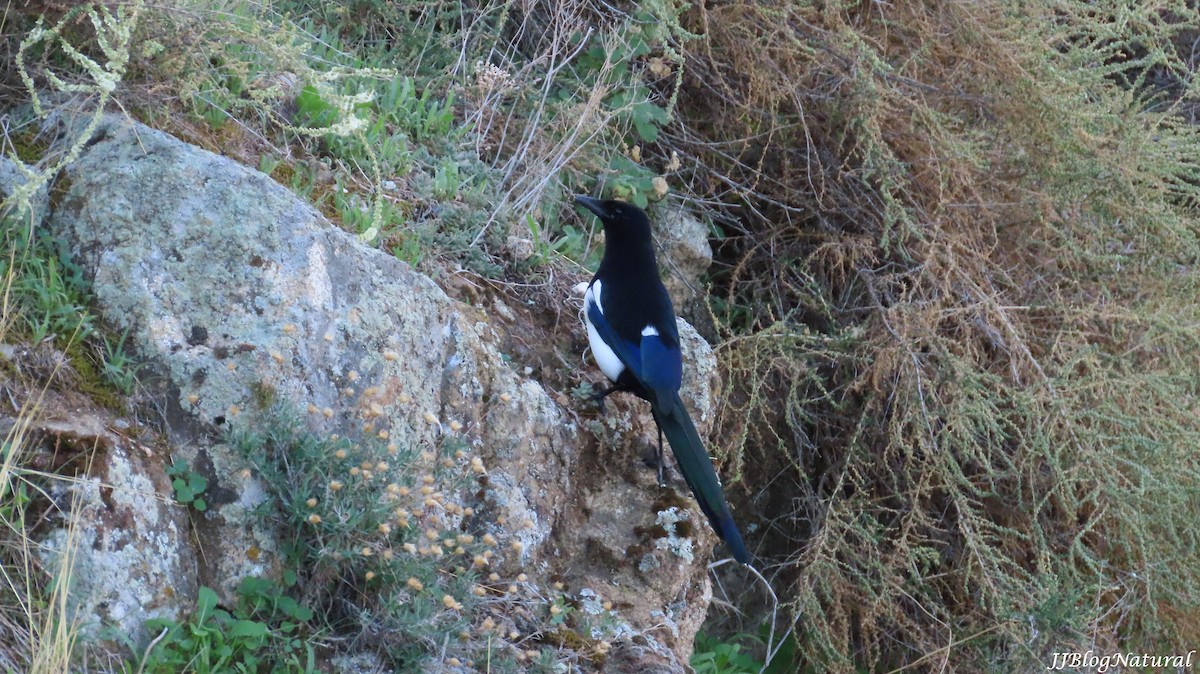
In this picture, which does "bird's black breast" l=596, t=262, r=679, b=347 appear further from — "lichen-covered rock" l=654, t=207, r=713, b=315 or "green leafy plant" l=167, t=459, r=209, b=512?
"green leafy plant" l=167, t=459, r=209, b=512

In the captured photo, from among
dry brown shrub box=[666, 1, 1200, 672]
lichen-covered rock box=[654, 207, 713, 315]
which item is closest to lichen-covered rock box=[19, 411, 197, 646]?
dry brown shrub box=[666, 1, 1200, 672]

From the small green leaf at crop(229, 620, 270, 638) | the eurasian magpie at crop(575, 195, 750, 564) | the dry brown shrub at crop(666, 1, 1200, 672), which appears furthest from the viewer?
the dry brown shrub at crop(666, 1, 1200, 672)

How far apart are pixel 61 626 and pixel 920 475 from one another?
3.27 metres

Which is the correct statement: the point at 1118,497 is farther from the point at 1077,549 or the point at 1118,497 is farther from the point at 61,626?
the point at 61,626

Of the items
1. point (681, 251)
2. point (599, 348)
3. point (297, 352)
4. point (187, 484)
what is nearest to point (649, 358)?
point (599, 348)

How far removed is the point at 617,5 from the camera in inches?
195

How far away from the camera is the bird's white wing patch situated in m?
3.48

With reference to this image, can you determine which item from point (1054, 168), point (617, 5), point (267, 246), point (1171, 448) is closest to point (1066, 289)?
point (1054, 168)

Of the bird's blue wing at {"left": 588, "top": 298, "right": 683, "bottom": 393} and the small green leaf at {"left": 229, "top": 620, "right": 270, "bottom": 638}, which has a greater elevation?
the bird's blue wing at {"left": 588, "top": 298, "right": 683, "bottom": 393}

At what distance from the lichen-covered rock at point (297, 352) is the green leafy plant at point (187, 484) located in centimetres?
4

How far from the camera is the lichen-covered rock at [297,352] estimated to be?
8.52 ft

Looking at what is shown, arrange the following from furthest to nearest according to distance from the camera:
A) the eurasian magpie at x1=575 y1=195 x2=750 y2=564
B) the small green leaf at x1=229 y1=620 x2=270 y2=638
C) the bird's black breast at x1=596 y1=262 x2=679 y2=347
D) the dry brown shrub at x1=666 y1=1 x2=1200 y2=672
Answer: the dry brown shrub at x1=666 y1=1 x2=1200 y2=672 → the bird's black breast at x1=596 y1=262 x2=679 y2=347 → the eurasian magpie at x1=575 y1=195 x2=750 y2=564 → the small green leaf at x1=229 y1=620 x2=270 y2=638

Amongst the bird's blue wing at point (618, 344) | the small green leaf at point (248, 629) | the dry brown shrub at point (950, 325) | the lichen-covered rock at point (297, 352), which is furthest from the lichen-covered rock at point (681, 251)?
the small green leaf at point (248, 629)

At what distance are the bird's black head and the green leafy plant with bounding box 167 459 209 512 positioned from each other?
1.85 metres
